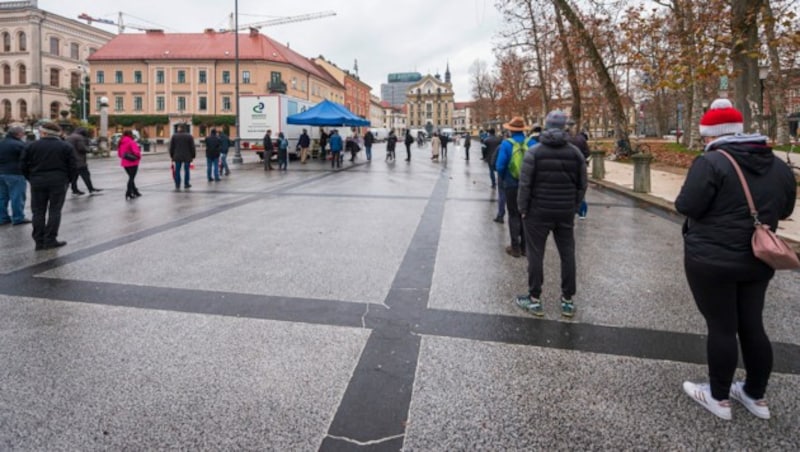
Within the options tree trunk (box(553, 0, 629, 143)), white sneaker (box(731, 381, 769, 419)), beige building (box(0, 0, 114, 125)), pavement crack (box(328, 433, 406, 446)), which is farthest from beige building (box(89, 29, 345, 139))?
white sneaker (box(731, 381, 769, 419))

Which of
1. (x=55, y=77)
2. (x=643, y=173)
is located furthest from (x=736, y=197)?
(x=55, y=77)

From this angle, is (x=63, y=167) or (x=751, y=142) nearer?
(x=751, y=142)

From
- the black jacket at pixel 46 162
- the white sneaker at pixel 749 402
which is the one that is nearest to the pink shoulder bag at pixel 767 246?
the white sneaker at pixel 749 402

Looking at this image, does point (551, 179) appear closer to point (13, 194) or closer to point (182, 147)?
point (13, 194)

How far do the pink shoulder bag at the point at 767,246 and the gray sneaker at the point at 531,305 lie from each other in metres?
2.11

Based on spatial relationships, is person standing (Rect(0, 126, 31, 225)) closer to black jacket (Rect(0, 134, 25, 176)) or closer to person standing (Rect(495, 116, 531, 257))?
black jacket (Rect(0, 134, 25, 176))

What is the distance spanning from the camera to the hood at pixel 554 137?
15.2 ft

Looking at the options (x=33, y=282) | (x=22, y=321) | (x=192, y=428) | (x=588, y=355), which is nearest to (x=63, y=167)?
(x=33, y=282)

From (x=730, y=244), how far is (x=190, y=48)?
73942mm

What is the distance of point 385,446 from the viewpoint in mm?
2711

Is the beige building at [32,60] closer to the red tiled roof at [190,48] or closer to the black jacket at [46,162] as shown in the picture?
the red tiled roof at [190,48]

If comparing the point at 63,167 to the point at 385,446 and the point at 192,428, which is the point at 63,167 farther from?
the point at 385,446

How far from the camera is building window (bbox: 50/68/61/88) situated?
73000mm

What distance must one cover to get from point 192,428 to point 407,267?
379 cm
